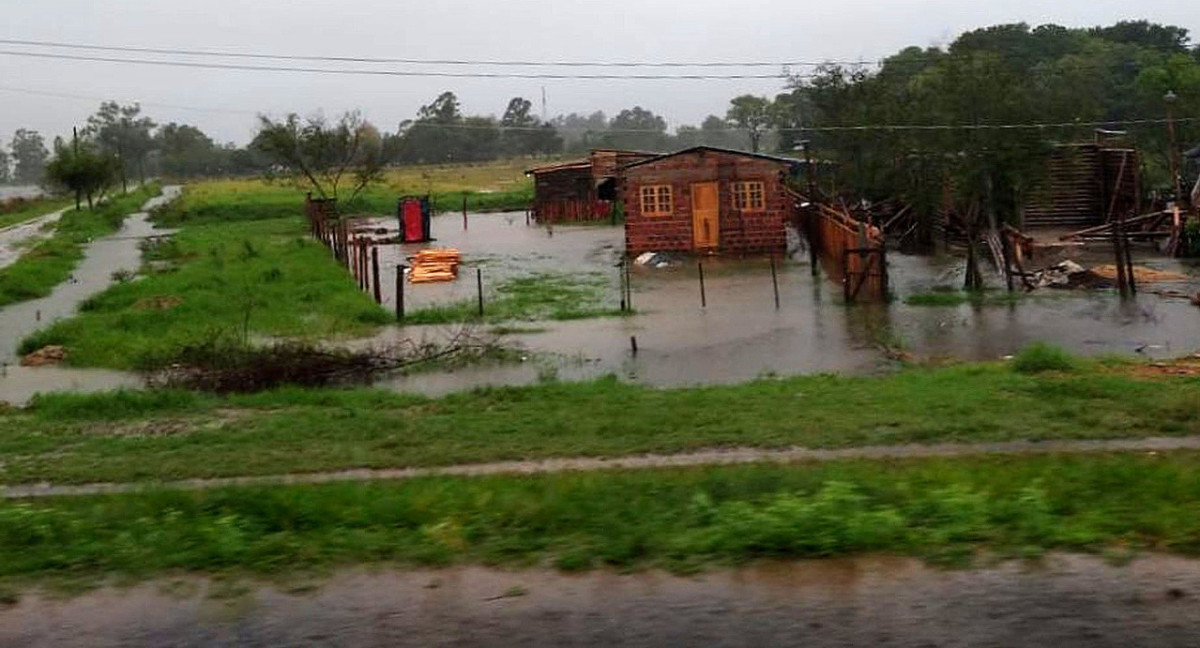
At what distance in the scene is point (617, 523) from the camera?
6516mm

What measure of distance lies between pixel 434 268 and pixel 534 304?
27.6 feet

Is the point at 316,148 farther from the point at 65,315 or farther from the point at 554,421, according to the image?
the point at 554,421

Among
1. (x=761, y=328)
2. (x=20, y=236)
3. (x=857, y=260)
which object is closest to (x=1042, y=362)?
(x=761, y=328)

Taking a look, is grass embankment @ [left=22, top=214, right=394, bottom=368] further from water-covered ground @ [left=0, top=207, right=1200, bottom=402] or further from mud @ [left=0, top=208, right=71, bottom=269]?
mud @ [left=0, top=208, right=71, bottom=269]

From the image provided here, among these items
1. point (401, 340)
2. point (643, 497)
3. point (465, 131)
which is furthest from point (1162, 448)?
point (465, 131)

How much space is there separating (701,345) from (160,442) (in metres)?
10.7

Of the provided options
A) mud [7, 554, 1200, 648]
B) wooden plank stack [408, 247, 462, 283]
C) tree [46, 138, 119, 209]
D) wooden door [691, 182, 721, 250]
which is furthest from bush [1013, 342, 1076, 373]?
tree [46, 138, 119, 209]

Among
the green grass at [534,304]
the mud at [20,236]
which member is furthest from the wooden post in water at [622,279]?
the mud at [20,236]

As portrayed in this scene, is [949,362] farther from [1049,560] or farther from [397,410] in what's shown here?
[1049,560]

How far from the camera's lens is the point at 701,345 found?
70.1 ft

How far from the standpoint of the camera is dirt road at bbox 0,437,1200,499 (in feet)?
34.1

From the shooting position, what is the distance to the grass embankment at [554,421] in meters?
11.5

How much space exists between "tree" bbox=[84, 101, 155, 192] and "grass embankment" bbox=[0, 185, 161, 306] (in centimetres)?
7228

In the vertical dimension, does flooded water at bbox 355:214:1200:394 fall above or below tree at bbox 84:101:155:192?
below
